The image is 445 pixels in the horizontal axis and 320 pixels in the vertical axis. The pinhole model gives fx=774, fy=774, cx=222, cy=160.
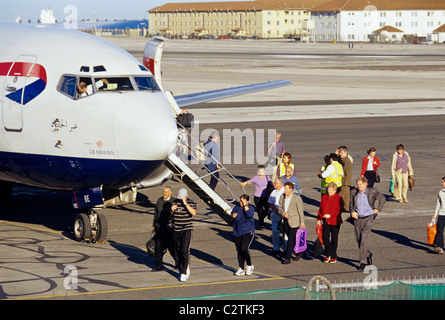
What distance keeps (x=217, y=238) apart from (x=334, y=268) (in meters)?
4.41

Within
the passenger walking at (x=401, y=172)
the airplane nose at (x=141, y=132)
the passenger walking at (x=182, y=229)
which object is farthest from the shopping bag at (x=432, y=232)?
the airplane nose at (x=141, y=132)

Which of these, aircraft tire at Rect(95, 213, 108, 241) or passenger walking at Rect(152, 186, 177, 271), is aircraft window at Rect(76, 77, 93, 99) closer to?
aircraft tire at Rect(95, 213, 108, 241)

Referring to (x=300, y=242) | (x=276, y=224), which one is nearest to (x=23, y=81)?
(x=276, y=224)

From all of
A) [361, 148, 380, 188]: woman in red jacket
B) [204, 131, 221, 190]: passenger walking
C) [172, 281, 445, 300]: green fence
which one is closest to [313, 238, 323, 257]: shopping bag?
[204, 131, 221, 190]: passenger walking

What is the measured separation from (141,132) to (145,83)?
202cm

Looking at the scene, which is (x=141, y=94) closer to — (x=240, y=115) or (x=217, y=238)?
(x=217, y=238)

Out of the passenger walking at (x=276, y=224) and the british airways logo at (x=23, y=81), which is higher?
the british airways logo at (x=23, y=81)

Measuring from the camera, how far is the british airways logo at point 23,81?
68.1 feet

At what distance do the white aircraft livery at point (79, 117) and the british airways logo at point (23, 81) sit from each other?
0.03 m

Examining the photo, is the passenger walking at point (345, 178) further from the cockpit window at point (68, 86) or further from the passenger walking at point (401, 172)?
the cockpit window at point (68, 86)

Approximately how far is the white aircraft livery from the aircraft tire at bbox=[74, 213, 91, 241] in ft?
0.34

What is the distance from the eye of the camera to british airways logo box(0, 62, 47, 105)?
68.1ft

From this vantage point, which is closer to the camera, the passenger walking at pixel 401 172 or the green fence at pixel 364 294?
the green fence at pixel 364 294

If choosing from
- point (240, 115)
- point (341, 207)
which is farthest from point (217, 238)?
point (240, 115)
